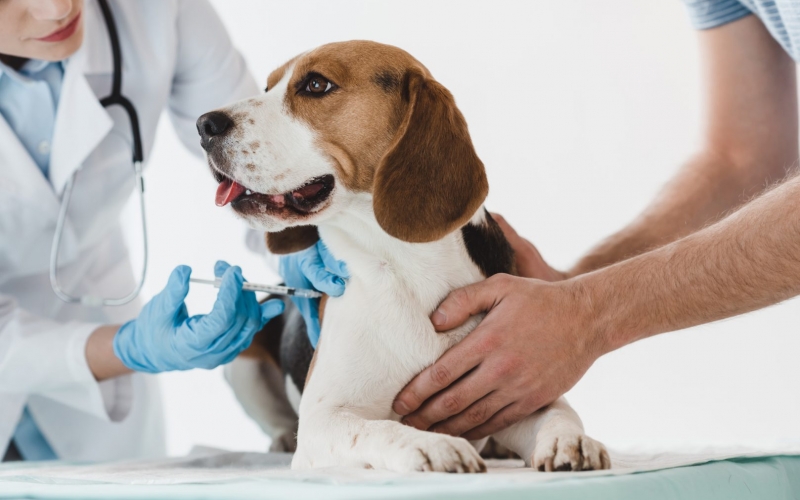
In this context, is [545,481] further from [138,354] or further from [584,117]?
[584,117]

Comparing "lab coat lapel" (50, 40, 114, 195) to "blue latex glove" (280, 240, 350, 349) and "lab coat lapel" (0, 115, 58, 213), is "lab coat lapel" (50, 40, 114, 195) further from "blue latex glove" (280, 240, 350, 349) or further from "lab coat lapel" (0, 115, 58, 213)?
"blue latex glove" (280, 240, 350, 349)

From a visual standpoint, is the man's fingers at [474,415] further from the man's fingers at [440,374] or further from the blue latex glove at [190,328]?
the blue latex glove at [190,328]

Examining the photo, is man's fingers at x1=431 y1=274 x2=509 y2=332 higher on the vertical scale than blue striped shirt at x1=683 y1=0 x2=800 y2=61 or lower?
lower

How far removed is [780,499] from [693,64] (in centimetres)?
310

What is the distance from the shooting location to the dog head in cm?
180

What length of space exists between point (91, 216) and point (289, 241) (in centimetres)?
91

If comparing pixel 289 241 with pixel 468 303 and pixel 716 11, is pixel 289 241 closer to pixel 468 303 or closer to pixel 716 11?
pixel 468 303

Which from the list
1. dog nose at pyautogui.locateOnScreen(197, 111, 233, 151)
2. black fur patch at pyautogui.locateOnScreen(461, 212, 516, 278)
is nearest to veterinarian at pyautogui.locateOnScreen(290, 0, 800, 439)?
black fur patch at pyautogui.locateOnScreen(461, 212, 516, 278)

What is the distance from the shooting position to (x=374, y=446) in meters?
1.51

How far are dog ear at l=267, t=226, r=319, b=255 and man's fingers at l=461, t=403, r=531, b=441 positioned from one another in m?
0.73

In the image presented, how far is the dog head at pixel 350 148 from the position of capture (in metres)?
1.80

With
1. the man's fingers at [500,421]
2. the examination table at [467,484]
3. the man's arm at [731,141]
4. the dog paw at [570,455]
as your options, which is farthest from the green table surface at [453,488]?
the man's arm at [731,141]

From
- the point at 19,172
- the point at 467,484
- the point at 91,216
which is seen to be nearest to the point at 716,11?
the point at 467,484

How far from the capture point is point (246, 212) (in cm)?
189
